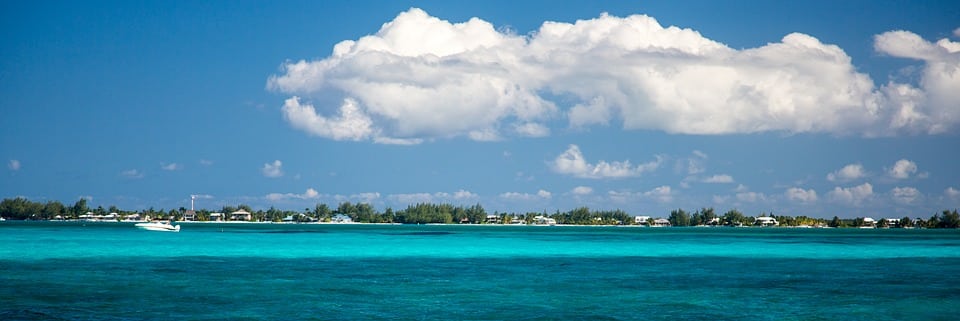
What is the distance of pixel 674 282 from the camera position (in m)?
59.5

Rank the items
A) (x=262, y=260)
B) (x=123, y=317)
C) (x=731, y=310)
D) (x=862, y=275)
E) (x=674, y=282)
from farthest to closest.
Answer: (x=262, y=260) < (x=862, y=275) < (x=674, y=282) < (x=731, y=310) < (x=123, y=317)

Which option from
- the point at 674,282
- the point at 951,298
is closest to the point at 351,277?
the point at 674,282

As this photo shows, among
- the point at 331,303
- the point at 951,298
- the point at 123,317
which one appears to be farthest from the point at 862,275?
the point at 123,317

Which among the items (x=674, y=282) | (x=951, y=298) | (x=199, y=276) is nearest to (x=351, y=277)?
(x=199, y=276)

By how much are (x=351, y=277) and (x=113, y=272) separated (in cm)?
1630

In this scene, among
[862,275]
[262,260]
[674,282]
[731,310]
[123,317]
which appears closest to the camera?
[123,317]

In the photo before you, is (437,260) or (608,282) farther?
(437,260)

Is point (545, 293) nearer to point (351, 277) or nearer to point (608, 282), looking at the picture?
point (608, 282)

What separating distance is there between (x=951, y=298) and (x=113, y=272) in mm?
51882

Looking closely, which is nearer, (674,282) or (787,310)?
(787,310)

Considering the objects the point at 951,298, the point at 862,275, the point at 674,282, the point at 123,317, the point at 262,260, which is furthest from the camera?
the point at 262,260

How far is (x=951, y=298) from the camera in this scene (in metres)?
50.5

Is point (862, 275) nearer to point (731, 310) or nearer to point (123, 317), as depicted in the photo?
point (731, 310)

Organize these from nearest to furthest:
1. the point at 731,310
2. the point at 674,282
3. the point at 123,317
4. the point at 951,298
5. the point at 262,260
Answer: the point at 123,317, the point at 731,310, the point at 951,298, the point at 674,282, the point at 262,260
